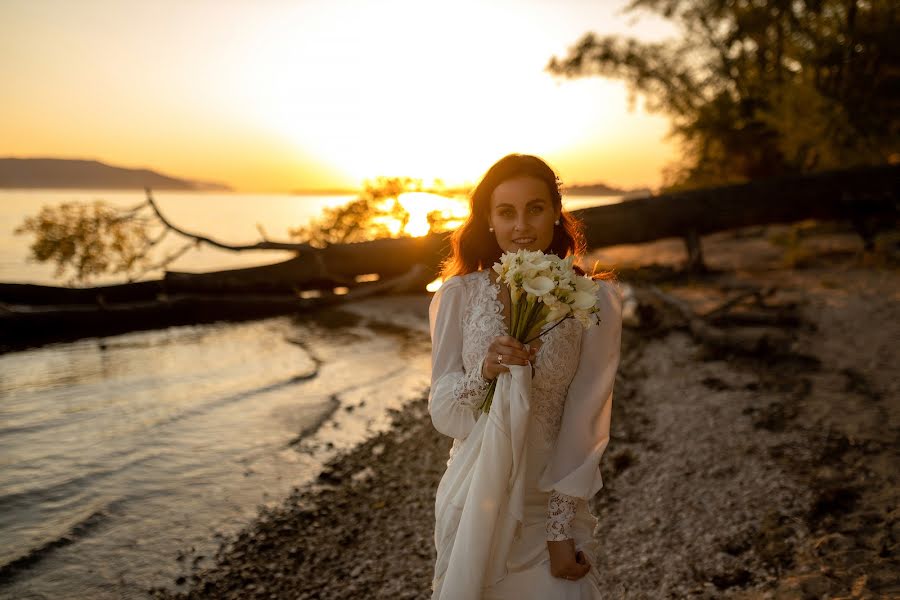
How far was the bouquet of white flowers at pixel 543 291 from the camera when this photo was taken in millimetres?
2260

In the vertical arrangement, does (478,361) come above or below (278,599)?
above

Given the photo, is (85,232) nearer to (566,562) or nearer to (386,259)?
(386,259)

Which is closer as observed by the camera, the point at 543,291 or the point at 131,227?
the point at 543,291

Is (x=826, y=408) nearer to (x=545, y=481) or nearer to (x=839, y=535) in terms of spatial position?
(x=839, y=535)

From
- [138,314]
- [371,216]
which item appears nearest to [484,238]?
[138,314]

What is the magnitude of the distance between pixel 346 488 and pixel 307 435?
2250mm

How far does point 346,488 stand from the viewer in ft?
23.4

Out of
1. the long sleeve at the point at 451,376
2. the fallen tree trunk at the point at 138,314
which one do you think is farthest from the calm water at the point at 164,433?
the long sleeve at the point at 451,376

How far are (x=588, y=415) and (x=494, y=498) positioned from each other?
52cm

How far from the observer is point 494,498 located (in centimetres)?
239

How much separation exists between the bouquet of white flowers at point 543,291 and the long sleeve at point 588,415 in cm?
28

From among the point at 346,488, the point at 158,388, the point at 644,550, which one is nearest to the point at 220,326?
the point at 158,388

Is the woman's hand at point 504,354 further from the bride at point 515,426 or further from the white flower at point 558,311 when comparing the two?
the white flower at point 558,311

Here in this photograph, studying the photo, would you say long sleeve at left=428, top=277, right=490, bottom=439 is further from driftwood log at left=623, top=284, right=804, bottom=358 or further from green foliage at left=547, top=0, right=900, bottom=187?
green foliage at left=547, top=0, right=900, bottom=187
